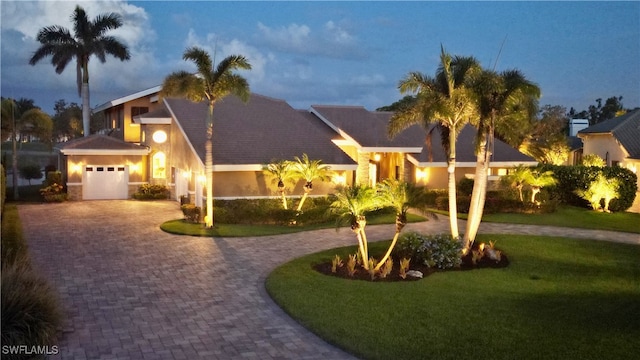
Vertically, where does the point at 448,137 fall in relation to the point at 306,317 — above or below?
above

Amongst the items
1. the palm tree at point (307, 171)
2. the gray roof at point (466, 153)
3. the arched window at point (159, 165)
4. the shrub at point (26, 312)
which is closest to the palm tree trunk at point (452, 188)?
the palm tree at point (307, 171)

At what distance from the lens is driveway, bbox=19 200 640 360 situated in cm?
1000

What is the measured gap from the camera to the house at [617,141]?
1363 inches

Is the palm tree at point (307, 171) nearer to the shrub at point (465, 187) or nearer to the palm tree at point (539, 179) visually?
the shrub at point (465, 187)

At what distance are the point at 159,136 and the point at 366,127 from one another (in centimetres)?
1213

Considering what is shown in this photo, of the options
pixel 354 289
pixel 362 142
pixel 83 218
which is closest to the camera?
pixel 354 289

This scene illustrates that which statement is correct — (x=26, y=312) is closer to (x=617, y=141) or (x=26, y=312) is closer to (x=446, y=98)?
(x=446, y=98)

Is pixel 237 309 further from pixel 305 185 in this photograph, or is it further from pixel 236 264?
pixel 305 185

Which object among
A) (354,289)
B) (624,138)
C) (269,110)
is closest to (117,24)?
(269,110)

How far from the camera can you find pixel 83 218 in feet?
82.5

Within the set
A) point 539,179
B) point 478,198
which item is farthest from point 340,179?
point 478,198

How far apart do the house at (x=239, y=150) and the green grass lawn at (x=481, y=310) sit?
11453 mm

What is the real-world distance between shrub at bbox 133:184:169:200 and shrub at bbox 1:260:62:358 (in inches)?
850

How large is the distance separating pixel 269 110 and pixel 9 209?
47.7 feet
